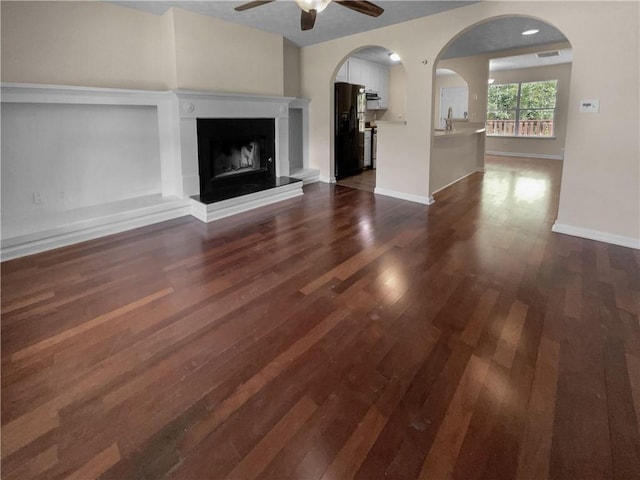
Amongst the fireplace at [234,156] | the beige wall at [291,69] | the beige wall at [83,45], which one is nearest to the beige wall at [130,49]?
the beige wall at [83,45]

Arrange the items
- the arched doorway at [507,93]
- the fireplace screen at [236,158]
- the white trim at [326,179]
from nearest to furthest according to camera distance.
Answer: the fireplace screen at [236,158]
the arched doorway at [507,93]
the white trim at [326,179]

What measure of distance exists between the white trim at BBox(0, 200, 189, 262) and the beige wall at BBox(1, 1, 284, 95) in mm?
1507

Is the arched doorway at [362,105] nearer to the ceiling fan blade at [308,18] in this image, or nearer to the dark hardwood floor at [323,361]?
the ceiling fan blade at [308,18]

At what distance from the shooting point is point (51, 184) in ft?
13.4

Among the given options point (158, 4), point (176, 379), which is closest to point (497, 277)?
point (176, 379)

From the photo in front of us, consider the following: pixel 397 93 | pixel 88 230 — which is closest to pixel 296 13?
pixel 88 230

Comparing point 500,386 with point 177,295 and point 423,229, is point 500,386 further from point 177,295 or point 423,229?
point 423,229

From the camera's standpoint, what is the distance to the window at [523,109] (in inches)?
405

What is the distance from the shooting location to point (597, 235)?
3.79 meters

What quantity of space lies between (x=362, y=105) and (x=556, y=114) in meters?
6.22

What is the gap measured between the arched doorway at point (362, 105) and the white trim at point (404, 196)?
1.07 ft

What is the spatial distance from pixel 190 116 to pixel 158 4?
4.07 ft

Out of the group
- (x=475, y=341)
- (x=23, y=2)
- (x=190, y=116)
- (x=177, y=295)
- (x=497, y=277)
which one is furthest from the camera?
(x=190, y=116)

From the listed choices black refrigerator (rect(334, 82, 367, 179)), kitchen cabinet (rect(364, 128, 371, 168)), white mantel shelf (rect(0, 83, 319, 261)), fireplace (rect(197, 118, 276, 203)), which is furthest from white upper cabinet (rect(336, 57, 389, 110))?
fireplace (rect(197, 118, 276, 203))
